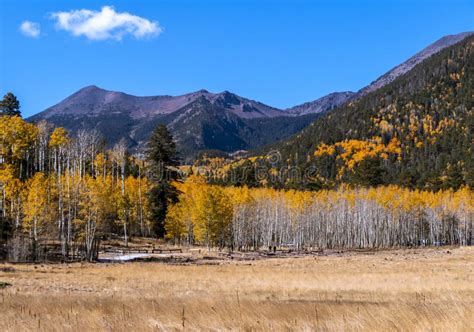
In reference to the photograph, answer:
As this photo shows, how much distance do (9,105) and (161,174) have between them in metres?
33.4

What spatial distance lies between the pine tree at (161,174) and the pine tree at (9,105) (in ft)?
90.9

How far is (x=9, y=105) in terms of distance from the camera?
287 feet

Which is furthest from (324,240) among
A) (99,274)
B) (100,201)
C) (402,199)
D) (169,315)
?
(169,315)

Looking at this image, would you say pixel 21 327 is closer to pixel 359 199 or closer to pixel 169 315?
pixel 169 315

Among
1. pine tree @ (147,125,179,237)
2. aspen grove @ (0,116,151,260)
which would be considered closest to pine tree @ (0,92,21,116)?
aspen grove @ (0,116,151,260)

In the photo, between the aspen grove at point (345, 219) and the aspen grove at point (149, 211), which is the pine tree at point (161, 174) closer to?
the aspen grove at point (149, 211)

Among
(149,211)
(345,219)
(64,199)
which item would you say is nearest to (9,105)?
(149,211)

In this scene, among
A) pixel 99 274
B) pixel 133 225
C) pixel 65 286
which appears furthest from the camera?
pixel 133 225

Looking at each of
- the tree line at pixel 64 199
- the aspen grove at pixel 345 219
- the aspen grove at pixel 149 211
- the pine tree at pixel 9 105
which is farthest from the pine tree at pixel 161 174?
the pine tree at pixel 9 105

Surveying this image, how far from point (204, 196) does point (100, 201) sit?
2193 centimetres

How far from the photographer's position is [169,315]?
8.66 metres

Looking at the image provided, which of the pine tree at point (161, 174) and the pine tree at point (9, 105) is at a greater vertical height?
the pine tree at point (9, 105)

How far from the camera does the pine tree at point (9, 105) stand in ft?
285

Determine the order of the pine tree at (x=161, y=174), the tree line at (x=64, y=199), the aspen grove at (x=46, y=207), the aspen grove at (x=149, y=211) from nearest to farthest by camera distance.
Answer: the aspen grove at (x=46, y=207), the tree line at (x=64, y=199), the aspen grove at (x=149, y=211), the pine tree at (x=161, y=174)
